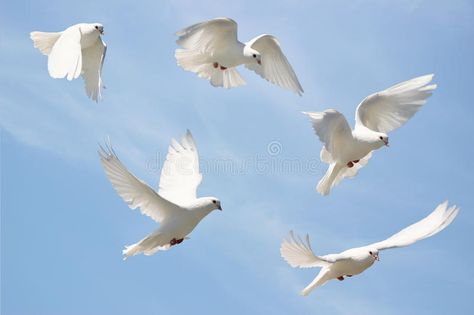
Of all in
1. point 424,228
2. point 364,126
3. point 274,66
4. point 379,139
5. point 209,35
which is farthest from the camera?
point 274,66

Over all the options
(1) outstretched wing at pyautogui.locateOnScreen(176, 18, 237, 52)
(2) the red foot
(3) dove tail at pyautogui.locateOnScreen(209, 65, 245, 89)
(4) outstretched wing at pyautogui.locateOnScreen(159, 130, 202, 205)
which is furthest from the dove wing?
(2) the red foot

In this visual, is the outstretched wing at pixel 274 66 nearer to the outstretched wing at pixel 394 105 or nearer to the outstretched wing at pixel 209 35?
the outstretched wing at pixel 209 35

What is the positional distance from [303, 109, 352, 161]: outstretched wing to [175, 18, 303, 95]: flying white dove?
2.57 meters

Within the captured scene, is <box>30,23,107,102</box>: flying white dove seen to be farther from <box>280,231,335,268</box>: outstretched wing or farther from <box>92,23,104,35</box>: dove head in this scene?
<box>280,231,335,268</box>: outstretched wing

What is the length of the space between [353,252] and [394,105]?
134 inches

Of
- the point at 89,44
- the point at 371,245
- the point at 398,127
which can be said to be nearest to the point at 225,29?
the point at 89,44

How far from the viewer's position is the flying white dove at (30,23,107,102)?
14.2m

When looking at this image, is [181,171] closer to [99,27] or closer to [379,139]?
[379,139]

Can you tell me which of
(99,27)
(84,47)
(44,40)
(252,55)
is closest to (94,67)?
(84,47)

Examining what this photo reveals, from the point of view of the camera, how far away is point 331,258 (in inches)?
482

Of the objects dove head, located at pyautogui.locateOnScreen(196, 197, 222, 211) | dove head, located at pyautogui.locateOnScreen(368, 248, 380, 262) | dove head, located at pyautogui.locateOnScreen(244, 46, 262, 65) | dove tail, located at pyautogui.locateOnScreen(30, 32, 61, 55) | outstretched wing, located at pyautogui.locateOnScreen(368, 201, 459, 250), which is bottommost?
dove head, located at pyautogui.locateOnScreen(368, 248, 380, 262)

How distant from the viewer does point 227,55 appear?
1502cm

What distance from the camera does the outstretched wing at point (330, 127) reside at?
1277 cm

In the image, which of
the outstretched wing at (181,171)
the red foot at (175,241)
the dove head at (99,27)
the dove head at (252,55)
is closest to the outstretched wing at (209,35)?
the dove head at (252,55)
